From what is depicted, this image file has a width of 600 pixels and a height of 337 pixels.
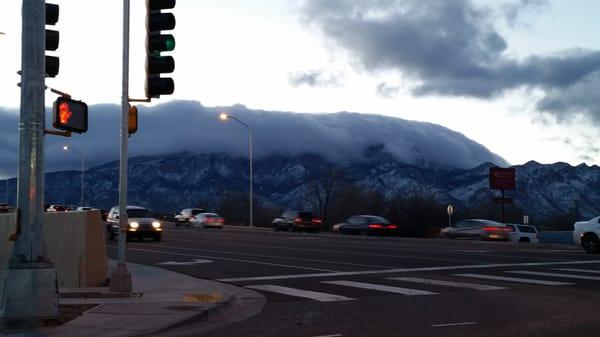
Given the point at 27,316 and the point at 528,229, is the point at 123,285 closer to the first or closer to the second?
the point at 27,316

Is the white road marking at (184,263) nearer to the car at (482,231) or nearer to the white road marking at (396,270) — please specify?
the white road marking at (396,270)

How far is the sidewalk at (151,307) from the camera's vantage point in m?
10.5

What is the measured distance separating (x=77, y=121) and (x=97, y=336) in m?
3.35

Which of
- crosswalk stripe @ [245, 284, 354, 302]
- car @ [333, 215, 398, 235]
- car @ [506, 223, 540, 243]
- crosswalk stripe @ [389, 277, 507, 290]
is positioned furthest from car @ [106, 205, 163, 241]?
car @ [506, 223, 540, 243]

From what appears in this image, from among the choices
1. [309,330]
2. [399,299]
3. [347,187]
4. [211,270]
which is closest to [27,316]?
[309,330]

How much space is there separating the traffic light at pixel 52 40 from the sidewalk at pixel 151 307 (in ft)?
12.6

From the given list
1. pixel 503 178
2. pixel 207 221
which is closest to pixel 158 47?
pixel 207 221

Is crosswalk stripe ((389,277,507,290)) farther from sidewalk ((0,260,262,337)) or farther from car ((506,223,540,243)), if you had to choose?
car ((506,223,540,243))

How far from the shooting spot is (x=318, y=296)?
48.4 ft

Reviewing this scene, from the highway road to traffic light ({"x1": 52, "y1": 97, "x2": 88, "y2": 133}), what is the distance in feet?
11.7

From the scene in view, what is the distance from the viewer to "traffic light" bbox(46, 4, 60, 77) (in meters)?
11.4

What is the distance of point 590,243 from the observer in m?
28.6

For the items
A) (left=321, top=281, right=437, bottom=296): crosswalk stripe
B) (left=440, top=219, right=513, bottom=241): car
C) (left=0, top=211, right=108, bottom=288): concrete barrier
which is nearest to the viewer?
(left=321, top=281, right=437, bottom=296): crosswalk stripe

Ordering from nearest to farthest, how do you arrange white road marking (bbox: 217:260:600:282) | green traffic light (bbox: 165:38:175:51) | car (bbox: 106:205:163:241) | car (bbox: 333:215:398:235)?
green traffic light (bbox: 165:38:175:51) < white road marking (bbox: 217:260:600:282) < car (bbox: 106:205:163:241) < car (bbox: 333:215:398:235)
